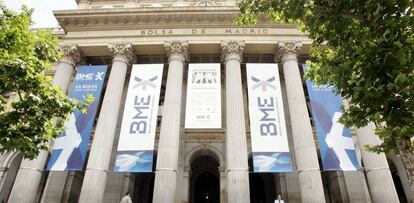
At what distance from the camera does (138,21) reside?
1962 centimetres

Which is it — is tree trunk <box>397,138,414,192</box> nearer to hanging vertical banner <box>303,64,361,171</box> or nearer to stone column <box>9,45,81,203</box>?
hanging vertical banner <box>303,64,361,171</box>

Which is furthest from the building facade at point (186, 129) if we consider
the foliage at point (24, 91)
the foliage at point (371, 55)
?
the foliage at point (371, 55)

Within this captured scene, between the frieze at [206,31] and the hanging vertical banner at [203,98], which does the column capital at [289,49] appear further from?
the hanging vertical banner at [203,98]

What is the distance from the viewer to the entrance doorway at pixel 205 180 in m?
21.5

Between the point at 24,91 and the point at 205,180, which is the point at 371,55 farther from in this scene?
the point at 205,180

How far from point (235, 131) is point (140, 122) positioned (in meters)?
5.41

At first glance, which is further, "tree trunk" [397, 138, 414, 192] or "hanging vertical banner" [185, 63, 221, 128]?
"hanging vertical banner" [185, 63, 221, 128]

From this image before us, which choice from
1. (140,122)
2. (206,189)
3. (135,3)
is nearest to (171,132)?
(140,122)

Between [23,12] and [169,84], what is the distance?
29.1 ft

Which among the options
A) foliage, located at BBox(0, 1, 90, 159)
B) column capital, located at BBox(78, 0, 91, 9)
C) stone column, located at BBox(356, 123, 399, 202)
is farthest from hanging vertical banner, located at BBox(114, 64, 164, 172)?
stone column, located at BBox(356, 123, 399, 202)

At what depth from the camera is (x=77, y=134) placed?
15828mm

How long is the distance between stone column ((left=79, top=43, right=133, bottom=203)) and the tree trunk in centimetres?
1335

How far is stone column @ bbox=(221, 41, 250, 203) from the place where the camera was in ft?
45.8

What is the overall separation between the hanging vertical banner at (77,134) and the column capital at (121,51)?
1.29 meters
